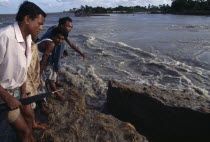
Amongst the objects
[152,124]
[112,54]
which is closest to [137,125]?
[152,124]

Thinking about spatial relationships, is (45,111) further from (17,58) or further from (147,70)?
(147,70)

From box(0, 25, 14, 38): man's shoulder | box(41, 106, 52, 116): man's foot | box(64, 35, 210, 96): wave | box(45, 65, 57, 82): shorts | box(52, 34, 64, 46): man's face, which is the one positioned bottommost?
box(64, 35, 210, 96): wave

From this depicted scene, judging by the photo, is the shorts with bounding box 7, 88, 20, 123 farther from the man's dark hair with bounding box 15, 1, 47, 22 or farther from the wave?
the wave

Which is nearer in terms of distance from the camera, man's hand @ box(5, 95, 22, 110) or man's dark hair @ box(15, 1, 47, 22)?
man's hand @ box(5, 95, 22, 110)

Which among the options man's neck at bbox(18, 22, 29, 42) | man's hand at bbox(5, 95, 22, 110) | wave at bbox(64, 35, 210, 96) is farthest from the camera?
wave at bbox(64, 35, 210, 96)

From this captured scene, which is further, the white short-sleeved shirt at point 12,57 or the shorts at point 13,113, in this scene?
the shorts at point 13,113

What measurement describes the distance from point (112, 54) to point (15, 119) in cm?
824

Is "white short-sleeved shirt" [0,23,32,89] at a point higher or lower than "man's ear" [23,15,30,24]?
lower

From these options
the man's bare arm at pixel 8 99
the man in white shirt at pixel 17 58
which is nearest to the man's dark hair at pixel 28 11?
the man in white shirt at pixel 17 58

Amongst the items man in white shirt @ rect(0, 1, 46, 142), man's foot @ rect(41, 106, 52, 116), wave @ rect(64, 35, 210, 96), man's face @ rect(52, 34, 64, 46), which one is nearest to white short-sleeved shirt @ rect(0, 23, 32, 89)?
man in white shirt @ rect(0, 1, 46, 142)

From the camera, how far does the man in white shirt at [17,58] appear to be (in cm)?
200

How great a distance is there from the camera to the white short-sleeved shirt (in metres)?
1.97

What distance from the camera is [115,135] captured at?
8.54 feet

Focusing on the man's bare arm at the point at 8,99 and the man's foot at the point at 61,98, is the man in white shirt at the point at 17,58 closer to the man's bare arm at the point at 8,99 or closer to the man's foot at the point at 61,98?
the man's bare arm at the point at 8,99
